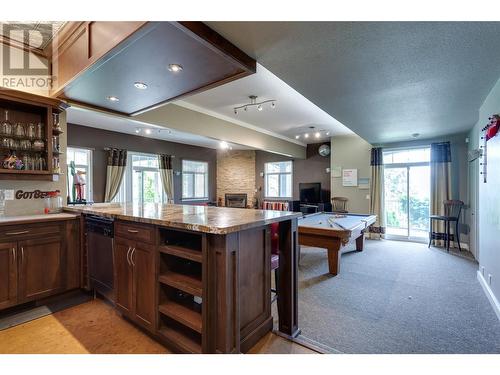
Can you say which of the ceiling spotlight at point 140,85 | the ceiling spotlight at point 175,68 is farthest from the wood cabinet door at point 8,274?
the ceiling spotlight at point 175,68

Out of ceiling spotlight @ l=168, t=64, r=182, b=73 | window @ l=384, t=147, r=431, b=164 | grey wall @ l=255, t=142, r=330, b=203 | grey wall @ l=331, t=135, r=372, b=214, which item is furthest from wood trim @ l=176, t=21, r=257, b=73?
grey wall @ l=255, t=142, r=330, b=203

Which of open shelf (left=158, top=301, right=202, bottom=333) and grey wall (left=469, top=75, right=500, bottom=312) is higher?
grey wall (left=469, top=75, right=500, bottom=312)

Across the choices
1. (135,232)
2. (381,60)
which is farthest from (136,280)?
(381,60)

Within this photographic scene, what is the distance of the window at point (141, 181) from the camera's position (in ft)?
22.3

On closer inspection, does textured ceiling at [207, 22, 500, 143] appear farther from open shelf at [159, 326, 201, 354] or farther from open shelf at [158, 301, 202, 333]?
open shelf at [159, 326, 201, 354]

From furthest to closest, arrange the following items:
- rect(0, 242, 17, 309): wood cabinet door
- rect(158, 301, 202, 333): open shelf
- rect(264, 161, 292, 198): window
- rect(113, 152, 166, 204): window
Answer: rect(264, 161, 292, 198): window
rect(113, 152, 166, 204): window
rect(0, 242, 17, 309): wood cabinet door
rect(158, 301, 202, 333): open shelf

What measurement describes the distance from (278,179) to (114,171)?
5.34 m

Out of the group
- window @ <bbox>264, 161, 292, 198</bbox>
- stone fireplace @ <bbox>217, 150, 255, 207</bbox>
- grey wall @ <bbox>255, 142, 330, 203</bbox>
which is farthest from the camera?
stone fireplace @ <bbox>217, 150, 255, 207</bbox>

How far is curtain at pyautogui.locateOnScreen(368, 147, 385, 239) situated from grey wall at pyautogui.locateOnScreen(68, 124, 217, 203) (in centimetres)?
546

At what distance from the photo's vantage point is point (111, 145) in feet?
21.0

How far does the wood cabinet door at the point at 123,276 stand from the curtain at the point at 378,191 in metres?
5.97

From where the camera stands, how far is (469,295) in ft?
9.96

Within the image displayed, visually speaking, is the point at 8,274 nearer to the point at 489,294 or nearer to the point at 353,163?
the point at 489,294

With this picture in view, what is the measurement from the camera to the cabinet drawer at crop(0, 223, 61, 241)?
7.76 ft
